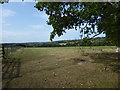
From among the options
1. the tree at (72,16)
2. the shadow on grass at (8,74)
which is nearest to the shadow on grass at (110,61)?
the tree at (72,16)

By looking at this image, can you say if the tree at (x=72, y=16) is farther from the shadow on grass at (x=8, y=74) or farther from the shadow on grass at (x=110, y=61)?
the shadow on grass at (x=8, y=74)

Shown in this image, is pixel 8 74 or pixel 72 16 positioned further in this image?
pixel 72 16

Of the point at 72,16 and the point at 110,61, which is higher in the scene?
the point at 72,16

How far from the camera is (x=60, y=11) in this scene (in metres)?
9.11

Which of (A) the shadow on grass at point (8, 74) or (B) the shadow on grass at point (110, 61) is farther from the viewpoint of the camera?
(B) the shadow on grass at point (110, 61)

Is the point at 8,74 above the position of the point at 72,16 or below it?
below

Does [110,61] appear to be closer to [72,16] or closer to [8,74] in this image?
[72,16]

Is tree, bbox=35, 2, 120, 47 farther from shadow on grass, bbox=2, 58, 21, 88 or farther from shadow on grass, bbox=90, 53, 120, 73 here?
shadow on grass, bbox=2, 58, 21, 88

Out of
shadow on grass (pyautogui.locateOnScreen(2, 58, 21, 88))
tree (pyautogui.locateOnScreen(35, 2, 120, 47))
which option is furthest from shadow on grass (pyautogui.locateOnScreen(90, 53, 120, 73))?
shadow on grass (pyautogui.locateOnScreen(2, 58, 21, 88))

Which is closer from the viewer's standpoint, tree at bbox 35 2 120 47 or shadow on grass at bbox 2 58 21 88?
shadow on grass at bbox 2 58 21 88

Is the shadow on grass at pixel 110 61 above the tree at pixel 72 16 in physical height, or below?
below

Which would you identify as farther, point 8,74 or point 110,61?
point 110,61

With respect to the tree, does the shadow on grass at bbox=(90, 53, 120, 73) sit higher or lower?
lower

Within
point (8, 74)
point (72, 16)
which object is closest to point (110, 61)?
point (72, 16)
